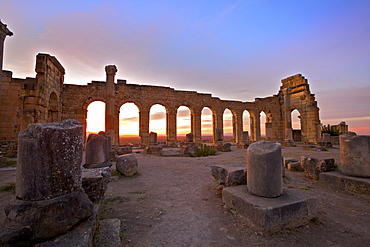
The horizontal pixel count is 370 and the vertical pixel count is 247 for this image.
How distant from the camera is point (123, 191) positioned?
4.27 meters

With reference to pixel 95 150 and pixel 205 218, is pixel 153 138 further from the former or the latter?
pixel 205 218

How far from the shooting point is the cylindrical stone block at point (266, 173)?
284 cm

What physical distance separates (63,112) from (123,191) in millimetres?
13931

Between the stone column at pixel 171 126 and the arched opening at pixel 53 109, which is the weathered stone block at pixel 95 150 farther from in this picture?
the stone column at pixel 171 126

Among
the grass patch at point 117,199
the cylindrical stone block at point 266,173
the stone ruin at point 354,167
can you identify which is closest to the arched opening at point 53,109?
the grass patch at point 117,199

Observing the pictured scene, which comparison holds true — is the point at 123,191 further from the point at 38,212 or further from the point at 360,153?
the point at 360,153

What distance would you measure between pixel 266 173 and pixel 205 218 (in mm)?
1227

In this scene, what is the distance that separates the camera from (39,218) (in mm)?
1678

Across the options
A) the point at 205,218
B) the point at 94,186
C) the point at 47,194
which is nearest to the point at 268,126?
the point at 205,218

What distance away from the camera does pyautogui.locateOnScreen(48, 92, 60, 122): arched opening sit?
41.8ft

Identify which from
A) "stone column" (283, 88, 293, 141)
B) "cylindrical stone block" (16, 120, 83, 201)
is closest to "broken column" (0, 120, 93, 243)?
"cylindrical stone block" (16, 120, 83, 201)

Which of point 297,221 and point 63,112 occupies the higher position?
point 63,112

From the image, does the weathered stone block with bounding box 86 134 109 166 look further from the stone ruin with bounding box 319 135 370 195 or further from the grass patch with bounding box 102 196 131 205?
the stone ruin with bounding box 319 135 370 195

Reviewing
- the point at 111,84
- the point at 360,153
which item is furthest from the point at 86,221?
the point at 111,84
